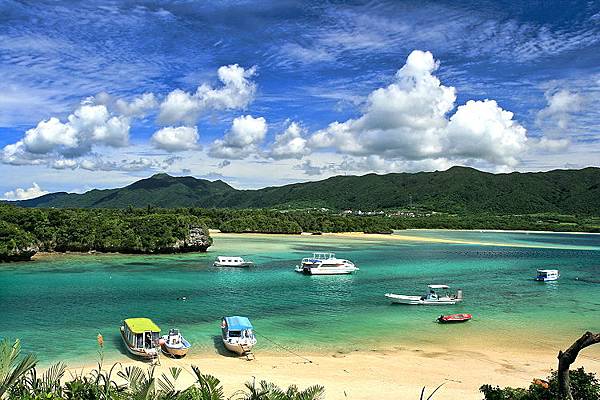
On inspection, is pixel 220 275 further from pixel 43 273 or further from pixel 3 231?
pixel 3 231

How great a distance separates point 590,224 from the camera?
163875mm

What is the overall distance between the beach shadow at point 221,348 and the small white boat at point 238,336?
0.83 feet

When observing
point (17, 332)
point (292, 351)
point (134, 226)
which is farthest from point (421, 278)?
point (134, 226)

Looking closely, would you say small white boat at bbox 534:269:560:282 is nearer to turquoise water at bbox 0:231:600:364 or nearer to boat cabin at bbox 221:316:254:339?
turquoise water at bbox 0:231:600:364

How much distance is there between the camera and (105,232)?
73.1m

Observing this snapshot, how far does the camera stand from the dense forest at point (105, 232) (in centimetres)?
6919

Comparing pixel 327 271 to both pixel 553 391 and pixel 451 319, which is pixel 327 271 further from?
pixel 553 391

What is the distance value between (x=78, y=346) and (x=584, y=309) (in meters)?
37.0

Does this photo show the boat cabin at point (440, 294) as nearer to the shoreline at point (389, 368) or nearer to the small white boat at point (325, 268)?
the shoreline at point (389, 368)

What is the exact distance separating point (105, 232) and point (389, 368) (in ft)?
194

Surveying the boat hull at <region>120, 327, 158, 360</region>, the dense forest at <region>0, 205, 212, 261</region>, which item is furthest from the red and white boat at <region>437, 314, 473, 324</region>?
the dense forest at <region>0, 205, 212, 261</region>

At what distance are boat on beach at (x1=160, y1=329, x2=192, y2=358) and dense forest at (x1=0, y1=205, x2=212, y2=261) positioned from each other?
45.8 metres

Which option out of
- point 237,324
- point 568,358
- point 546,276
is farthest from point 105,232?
point 568,358

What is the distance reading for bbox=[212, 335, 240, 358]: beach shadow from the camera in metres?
25.7
